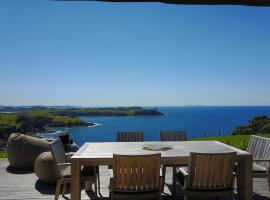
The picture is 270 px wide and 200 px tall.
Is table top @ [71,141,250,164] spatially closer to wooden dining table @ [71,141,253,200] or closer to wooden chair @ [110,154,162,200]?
wooden dining table @ [71,141,253,200]

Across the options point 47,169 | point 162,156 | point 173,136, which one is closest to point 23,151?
point 47,169

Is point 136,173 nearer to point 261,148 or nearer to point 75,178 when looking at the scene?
point 75,178

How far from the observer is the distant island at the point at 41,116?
1300 cm

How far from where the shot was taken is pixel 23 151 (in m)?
7.11

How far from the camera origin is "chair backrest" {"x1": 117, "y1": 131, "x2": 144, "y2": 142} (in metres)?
6.04

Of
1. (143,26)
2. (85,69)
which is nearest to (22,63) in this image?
(85,69)

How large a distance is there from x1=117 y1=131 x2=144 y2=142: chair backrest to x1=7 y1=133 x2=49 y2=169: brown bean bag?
2073 mm

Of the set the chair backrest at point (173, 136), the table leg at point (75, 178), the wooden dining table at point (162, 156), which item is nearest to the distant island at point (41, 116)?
the chair backrest at point (173, 136)

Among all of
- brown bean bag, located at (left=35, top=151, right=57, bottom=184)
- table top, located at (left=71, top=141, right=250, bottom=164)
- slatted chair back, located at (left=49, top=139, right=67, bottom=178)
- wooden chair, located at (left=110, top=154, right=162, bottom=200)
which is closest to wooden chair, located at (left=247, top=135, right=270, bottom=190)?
table top, located at (left=71, top=141, right=250, bottom=164)

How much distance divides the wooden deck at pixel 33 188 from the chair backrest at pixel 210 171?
1.33 meters

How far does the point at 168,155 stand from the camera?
4.18 metres

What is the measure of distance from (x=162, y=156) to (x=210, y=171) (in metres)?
0.66

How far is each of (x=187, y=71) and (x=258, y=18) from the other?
961 cm

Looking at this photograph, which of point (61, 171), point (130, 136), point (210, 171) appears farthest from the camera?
point (130, 136)
